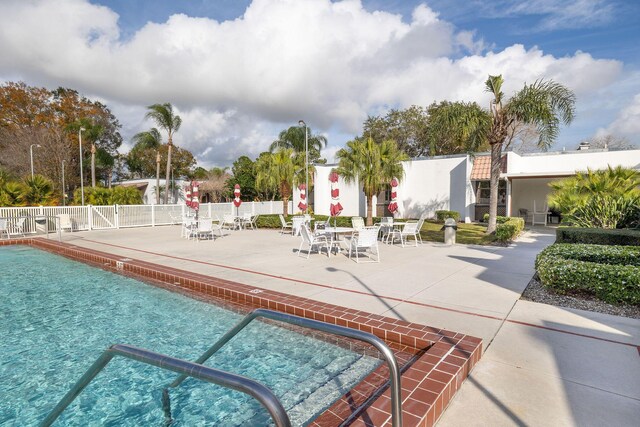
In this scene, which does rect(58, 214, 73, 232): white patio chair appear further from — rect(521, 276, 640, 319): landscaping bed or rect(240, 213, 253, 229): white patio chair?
rect(521, 276, 640, 319): landscaping bed

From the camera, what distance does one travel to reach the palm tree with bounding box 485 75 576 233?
1256 cm

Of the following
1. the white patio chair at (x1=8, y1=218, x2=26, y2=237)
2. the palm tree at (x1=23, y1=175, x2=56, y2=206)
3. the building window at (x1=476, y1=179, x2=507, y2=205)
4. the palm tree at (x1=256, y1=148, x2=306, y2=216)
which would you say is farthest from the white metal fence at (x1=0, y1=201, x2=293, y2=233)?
the building window at (x1=476, y1=179, x2=507, y2=205)

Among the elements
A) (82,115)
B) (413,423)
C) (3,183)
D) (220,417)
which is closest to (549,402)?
(413,423)

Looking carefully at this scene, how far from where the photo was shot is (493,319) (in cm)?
437

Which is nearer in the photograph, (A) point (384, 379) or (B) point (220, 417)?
(B) point (220, 417)

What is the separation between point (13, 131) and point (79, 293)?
117ft


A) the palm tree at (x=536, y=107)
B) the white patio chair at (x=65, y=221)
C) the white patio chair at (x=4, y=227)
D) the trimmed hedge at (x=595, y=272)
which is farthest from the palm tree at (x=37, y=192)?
the palm tree at (x=536, y=107)

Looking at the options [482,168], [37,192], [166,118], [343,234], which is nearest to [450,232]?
[343,234]

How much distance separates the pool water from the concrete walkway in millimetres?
1147

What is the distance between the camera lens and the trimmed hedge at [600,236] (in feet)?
22.9

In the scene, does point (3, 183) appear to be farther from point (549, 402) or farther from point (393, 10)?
point (549, 402)

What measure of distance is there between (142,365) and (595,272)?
251 inches

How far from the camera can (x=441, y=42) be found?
55.7ft

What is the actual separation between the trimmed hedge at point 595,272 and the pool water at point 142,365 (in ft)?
12.0
